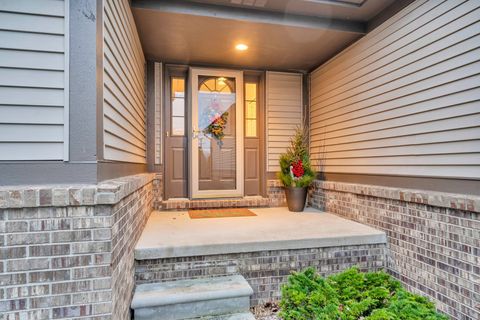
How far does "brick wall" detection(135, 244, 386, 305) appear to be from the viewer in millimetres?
2271

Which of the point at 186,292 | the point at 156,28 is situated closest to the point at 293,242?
the point at 186,292

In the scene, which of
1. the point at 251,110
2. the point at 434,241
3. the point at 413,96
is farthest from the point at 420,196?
the point at 251,110

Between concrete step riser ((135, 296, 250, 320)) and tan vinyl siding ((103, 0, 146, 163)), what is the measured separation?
43.8 inches

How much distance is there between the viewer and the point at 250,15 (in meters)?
3.03

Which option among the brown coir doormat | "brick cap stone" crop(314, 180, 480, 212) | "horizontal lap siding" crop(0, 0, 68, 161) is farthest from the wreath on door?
"horizontal lap siding" crop(0, 0, 68, 161)

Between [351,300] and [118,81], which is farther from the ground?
[118,81]

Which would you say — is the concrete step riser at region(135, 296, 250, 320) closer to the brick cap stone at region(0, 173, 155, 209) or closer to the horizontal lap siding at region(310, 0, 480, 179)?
the brick cap stone at region(0, 173, 155, 209)

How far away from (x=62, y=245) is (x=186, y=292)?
94 centimetres

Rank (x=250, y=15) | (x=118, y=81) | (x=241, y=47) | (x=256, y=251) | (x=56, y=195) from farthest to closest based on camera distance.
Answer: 1. (x=241, y=47)
2. (x=250, y=15)
3. (x=256, y=251)
4. (x=118, y=81)
5. (x=56, y=195)

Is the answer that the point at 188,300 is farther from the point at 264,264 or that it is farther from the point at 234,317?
the point at 264,264

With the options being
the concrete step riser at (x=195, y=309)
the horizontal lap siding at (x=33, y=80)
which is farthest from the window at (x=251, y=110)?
the horizontal lap siding at (x=33, y=80)

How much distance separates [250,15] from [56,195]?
2.59m

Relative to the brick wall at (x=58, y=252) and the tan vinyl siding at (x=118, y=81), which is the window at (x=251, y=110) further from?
the brick wall at (x=58, y=252)

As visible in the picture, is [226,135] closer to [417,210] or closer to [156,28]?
[156,28]
